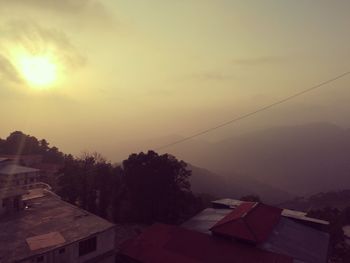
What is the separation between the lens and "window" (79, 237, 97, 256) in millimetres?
27891

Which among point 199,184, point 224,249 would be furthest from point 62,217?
point 199,184

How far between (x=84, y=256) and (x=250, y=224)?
17638mm

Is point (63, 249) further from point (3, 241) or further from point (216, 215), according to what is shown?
point (216, 215)

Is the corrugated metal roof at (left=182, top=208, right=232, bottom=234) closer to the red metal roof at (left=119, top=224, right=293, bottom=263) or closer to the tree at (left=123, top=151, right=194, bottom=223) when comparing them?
the red metal roof at (left=119, top=224, right=293, bottom=263)

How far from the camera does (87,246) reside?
93.6 feet

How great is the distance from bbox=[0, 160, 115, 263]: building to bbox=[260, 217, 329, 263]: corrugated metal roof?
16.1m

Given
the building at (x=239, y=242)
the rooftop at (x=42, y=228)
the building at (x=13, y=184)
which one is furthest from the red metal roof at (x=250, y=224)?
the building at (x=13, y=184)

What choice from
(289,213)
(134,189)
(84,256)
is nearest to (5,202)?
(84,256)

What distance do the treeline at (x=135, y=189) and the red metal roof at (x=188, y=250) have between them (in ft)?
40.0

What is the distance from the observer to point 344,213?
68.8 meters

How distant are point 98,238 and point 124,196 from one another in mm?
23485

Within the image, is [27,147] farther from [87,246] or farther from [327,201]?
[327,201]

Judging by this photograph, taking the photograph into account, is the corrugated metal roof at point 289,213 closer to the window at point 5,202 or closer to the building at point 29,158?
the window at point 5,202

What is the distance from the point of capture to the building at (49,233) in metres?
24.9
